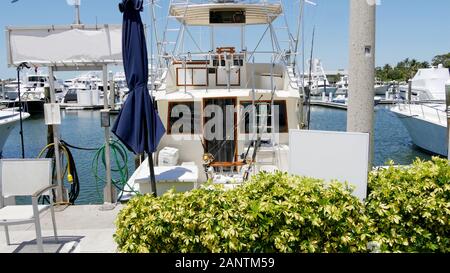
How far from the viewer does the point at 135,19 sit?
552cm

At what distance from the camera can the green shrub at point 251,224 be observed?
3275mm

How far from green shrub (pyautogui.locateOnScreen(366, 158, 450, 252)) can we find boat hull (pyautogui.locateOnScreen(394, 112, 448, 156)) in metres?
16.2

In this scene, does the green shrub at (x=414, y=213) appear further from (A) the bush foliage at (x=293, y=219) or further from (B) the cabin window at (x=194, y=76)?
(B) the cabin window at (x=194, y=76)

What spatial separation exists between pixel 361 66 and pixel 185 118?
5.36 metres

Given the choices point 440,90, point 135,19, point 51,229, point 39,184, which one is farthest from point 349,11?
point 440,90

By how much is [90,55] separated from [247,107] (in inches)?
139

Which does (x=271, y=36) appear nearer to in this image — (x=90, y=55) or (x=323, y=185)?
(x=90, y=55)

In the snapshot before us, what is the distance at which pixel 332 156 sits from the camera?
3.91m

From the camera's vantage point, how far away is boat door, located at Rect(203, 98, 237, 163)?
877cm

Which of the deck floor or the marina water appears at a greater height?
the deck floor

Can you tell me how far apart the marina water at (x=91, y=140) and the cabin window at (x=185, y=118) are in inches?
135

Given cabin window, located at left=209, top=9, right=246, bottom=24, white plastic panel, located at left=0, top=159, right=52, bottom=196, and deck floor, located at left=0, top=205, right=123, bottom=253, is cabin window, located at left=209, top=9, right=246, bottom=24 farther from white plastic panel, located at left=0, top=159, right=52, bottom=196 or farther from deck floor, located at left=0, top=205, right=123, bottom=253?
white plastic panel, located at left=0, top=159, right=52, bottom=196

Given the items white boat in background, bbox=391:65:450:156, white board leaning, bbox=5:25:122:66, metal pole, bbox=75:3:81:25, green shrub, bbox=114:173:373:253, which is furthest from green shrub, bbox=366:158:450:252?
white boat in background, bbox=391:65:450:156

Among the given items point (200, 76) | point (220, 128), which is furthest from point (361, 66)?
point (200, 76)
